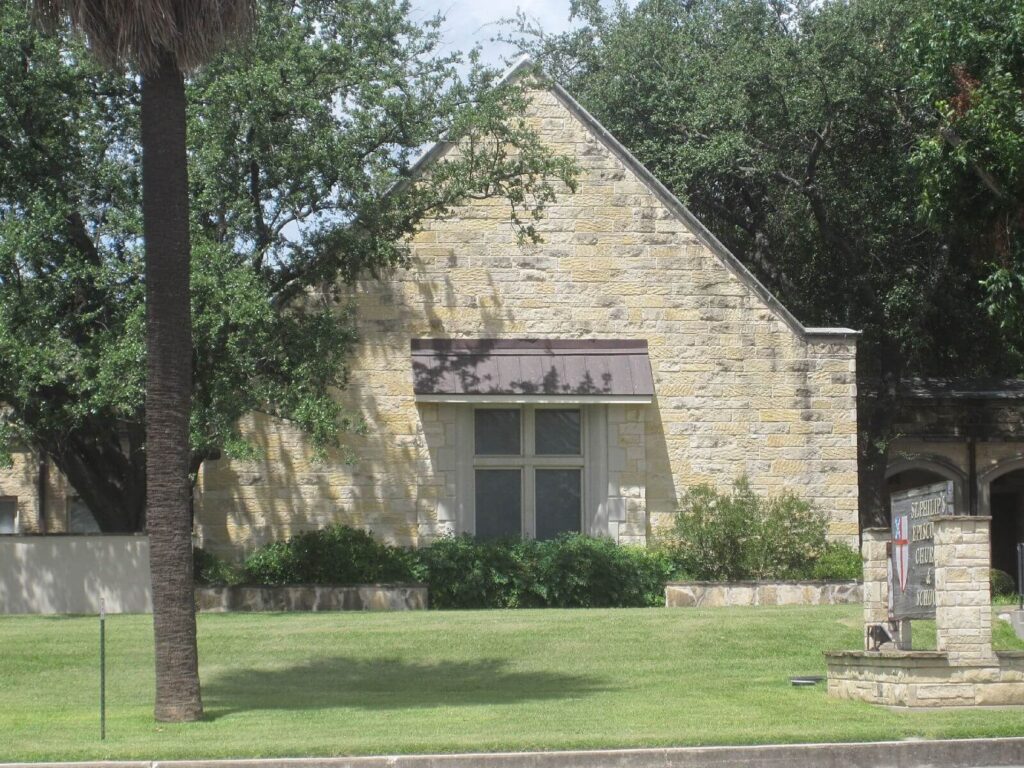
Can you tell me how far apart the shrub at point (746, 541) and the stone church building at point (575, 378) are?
0.78 metres

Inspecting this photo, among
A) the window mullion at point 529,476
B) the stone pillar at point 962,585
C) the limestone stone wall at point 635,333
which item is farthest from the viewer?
the window mullion at point 529,476

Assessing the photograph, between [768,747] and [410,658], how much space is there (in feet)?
21.2

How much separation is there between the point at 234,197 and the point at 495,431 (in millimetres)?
6326

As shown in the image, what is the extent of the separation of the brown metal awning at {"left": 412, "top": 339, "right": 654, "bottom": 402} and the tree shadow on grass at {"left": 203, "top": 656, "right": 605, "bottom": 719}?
706cm

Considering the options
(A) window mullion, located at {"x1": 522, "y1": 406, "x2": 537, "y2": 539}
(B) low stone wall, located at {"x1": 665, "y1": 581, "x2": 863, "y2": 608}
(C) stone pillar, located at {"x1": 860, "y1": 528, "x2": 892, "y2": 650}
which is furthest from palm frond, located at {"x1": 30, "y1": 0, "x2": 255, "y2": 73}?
(B) low stone wall, located at {"x1": 665, "y1": 581, "x2": 863, "y2": 608}

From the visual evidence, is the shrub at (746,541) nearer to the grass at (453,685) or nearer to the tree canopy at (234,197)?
the grass at (453,685)

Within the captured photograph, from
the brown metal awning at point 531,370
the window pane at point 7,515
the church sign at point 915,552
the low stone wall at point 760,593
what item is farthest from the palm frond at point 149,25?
the window pane at point 7,515

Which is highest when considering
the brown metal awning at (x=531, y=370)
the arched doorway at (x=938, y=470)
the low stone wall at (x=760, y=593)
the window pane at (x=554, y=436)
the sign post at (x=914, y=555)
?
the brown metal awning at (x=531, y=370)

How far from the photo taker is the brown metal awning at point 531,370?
75.2ft

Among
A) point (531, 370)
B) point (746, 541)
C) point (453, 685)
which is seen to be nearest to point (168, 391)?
point (453, 685)

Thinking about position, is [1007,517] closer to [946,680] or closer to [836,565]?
[836,565]

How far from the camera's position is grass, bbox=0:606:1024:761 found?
11.6 meters

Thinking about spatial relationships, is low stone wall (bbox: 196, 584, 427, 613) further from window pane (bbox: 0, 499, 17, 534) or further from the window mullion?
window pane (bbox: 0, 499, 17, 534)

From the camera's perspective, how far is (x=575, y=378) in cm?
2314
